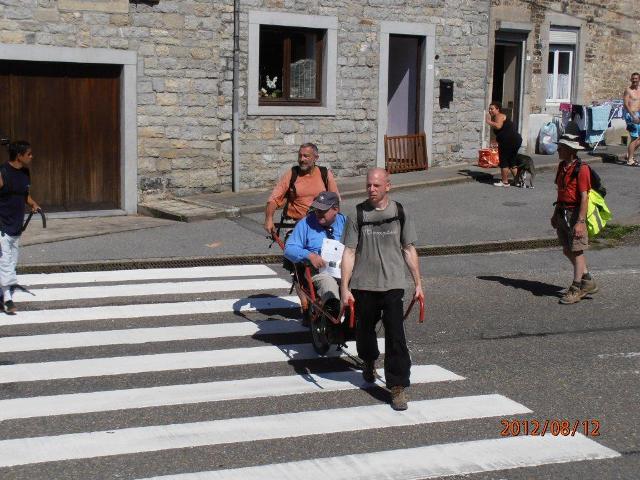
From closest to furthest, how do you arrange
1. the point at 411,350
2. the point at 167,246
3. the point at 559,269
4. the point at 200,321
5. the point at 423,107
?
the point at 411,350, the point at 200,321, the point at 559,269, the point at 167,246, the point at 423,107

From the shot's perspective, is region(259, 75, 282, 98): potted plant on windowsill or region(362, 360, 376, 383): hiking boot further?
region(259, 75, 282, 98): potted plant on windowsill

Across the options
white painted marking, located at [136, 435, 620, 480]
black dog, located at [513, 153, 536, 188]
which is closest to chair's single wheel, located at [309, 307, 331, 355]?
white painted marking, located at [136, 435, 620, 480]

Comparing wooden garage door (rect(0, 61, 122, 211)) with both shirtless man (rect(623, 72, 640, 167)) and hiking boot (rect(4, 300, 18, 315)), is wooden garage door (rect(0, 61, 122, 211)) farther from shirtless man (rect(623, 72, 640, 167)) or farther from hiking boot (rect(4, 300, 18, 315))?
shirtless man (rect(623, 72, 640, 167))

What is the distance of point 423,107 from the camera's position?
822 inches

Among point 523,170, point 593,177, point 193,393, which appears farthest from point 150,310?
point 523,170

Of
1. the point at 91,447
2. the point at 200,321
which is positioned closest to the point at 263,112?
the point at 200,321

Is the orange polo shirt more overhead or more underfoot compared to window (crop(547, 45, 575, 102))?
more underfoot

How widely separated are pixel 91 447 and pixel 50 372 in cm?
192

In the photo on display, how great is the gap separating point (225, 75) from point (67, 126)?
302cm

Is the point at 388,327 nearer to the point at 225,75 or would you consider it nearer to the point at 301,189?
the point at 301,189

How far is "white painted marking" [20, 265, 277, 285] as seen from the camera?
12125mm

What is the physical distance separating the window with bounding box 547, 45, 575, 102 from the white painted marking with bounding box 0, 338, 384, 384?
1647 centimetres

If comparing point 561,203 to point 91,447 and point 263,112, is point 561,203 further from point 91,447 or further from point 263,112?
point 263,112

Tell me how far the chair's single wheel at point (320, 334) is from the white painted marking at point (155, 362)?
105mm
